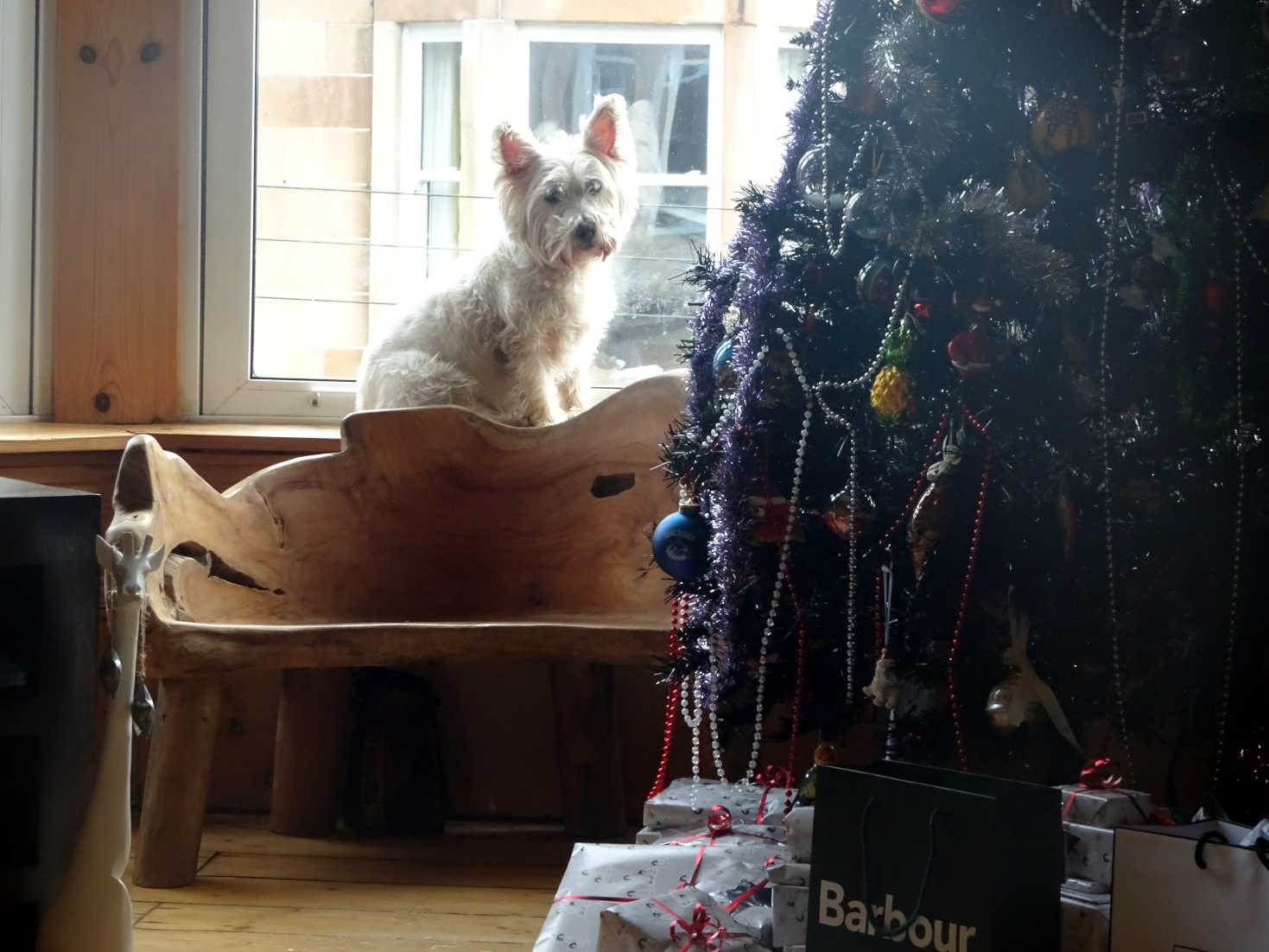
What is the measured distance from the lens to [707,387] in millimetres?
1805

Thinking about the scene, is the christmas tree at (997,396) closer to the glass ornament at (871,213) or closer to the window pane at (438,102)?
the glass ornament at (871,213)

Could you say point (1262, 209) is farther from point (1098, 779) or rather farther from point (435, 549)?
point (435, 549)

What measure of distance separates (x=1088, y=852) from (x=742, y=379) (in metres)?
0.67

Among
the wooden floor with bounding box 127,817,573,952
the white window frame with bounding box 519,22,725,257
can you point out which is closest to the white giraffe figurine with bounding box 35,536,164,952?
the wooden floor with bounding box 127,817,573,952

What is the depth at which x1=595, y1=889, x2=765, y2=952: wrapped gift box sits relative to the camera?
1.38 m

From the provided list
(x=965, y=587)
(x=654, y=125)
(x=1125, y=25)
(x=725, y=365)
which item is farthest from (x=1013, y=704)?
(x=654, y=125)

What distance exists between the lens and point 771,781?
1.81 metres

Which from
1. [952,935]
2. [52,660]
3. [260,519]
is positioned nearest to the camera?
[952,935]

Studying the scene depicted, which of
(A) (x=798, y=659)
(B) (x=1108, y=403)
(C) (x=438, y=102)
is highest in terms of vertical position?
(C) (x=438, y=102)

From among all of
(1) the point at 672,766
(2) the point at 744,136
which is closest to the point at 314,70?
(2) the point at 744,136

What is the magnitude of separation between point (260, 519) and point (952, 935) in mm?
1432

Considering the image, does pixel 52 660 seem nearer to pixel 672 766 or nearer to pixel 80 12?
pixel 672 766

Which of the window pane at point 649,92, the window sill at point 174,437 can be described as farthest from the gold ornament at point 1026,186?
the window sill at point 174,437

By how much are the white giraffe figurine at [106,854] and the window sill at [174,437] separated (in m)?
0.88
